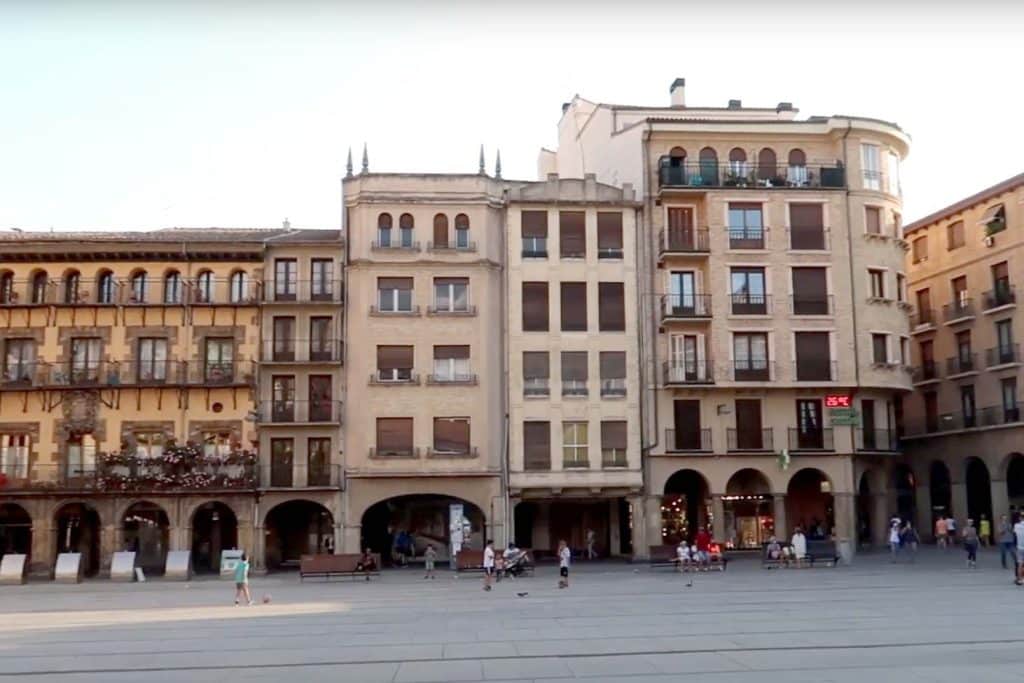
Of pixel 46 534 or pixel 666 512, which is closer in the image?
pixel 46 534

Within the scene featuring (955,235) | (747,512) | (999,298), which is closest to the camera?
(747,512)

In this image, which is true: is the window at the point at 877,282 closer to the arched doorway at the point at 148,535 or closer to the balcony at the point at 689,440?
the balcony at the point at 689,440

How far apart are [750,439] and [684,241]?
9.90m

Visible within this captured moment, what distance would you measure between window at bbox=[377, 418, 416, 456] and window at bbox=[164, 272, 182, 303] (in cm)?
1112

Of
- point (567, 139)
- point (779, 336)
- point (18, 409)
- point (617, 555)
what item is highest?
point (567, 139)

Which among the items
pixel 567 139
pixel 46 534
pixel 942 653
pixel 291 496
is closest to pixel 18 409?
pixel 46 534

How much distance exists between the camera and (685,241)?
51625 mm

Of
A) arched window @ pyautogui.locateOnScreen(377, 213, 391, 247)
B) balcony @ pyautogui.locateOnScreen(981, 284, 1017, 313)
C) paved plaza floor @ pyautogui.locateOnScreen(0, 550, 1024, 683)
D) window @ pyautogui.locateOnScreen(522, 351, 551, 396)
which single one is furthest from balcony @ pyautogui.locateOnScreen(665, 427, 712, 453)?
balcony @ pyautogui.locateOnScreen(981, 284, 1017, 313)

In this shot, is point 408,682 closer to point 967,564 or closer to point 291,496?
point 967,564

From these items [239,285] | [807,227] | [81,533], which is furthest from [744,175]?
[81,533]

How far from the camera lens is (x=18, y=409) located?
48.5 meters

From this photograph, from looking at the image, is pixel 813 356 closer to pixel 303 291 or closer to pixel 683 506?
pixel 683 506

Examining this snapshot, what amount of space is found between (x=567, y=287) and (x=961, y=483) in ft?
81.4

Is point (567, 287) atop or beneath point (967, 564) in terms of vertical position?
atop
